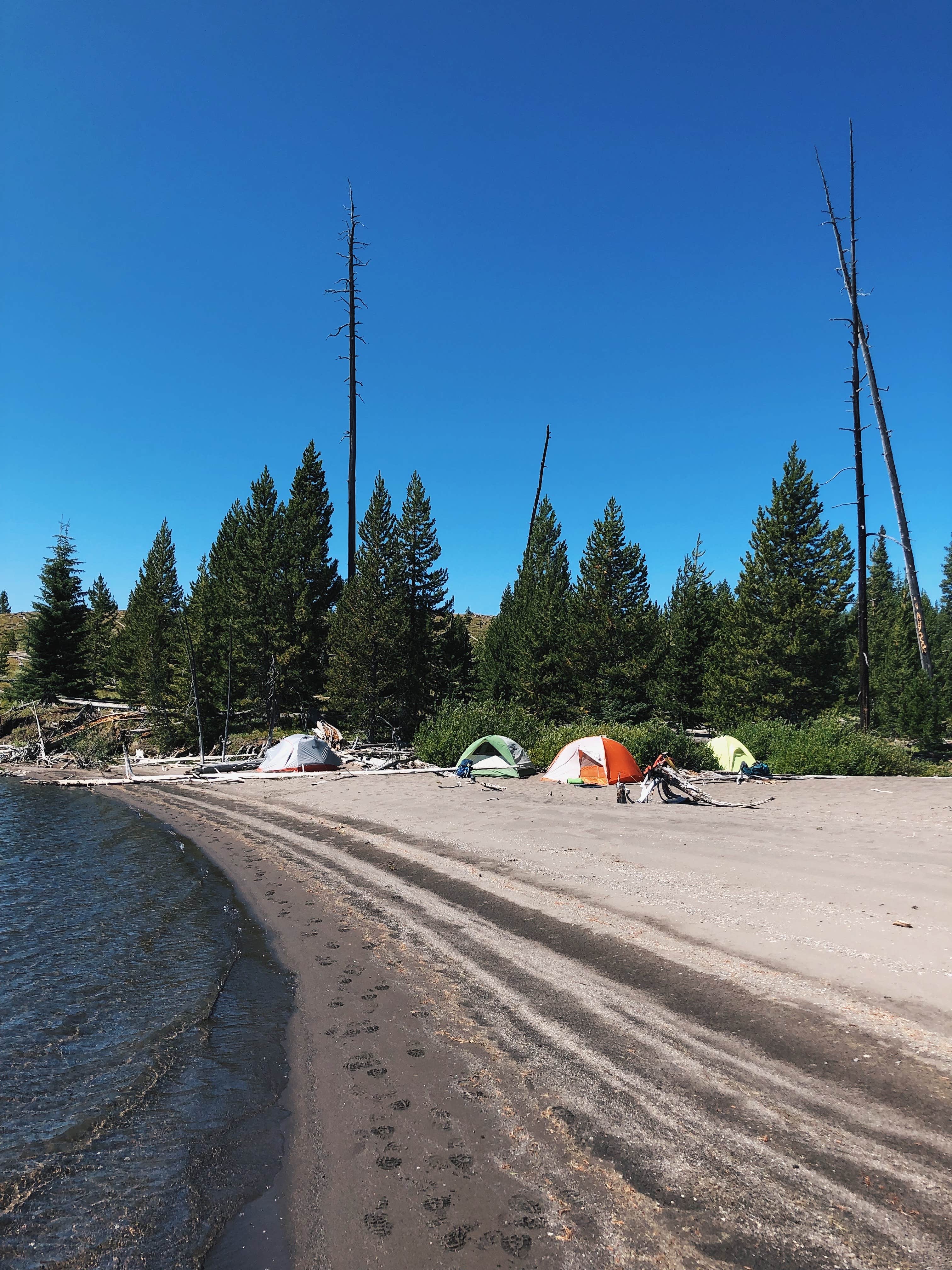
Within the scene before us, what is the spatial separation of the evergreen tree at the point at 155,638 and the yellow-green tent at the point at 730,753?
1155 inches

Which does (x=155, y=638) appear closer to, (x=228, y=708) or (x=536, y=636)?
(x=228, y=708)

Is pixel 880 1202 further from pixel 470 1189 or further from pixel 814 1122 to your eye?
pixel 470 1189

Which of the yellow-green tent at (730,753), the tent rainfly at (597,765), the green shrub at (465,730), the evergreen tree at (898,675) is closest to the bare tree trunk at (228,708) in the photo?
the green shrub at (465,730)

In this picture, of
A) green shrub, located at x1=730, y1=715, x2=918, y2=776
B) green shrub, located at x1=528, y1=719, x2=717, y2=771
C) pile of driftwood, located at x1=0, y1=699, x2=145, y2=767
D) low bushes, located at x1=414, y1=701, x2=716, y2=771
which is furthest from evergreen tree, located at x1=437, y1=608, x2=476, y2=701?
pile of driftwood, located at x1=0, y1=699, x2=145, y2=767

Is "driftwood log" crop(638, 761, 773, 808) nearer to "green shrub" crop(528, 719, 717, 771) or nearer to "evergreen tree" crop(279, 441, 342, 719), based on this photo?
"green shrub" crop(528, 719, 717, 771)

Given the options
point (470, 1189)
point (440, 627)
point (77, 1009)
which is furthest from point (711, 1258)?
point (440, 627)

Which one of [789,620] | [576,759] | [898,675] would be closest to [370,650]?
[576,759]

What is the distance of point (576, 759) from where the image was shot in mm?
20766

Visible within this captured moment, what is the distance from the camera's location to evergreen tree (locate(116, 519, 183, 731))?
38.2 metres

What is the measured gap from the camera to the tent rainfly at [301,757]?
2662 cm

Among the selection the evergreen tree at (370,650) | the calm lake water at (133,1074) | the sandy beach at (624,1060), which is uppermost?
the evergreen tree at (370,650)

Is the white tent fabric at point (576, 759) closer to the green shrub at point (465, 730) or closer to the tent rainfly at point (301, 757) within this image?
the green shrub at point (465, 730)

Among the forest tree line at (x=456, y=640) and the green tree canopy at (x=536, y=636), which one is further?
the green tree canopy at (x=536, y=636)

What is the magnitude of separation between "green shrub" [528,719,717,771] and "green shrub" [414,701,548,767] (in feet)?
4.15
